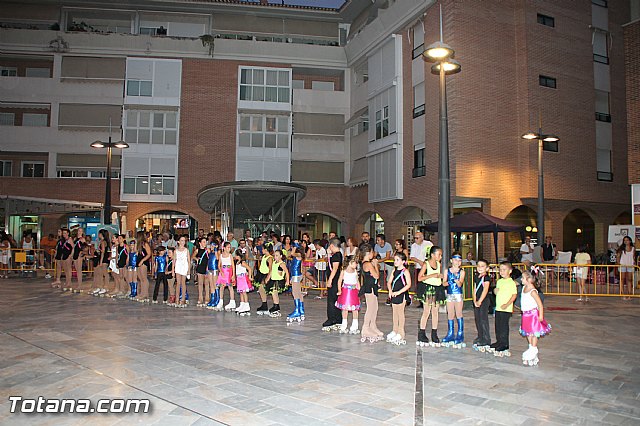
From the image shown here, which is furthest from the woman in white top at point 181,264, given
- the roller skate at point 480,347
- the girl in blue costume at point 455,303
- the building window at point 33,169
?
the building window at point 33,169

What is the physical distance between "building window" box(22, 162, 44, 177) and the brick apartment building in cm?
18

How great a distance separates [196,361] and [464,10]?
2157cm

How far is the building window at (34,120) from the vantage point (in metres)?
34.5

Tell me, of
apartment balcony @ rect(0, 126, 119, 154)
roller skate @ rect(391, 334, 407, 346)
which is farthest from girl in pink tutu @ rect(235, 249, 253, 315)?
apartment balcony @ rect(0, 126, 119, 154)

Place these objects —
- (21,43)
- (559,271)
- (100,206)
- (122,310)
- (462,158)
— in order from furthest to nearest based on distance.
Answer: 1. (21,43)
2. (100,206)
3. (462,158)
4. (559,271)
5. (122,310)

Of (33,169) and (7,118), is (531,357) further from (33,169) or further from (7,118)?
(7,118)

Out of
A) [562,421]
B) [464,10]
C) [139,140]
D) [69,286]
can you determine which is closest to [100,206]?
[139,140]

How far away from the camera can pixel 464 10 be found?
77.9 ft

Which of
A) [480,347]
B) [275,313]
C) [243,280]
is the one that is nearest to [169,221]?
[243,280]

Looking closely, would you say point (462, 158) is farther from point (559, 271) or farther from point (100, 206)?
point (100, 206)

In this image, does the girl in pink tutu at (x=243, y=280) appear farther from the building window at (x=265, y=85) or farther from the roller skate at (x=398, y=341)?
the building window at (x=265, y=85)

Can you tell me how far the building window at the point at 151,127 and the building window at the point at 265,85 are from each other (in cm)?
483

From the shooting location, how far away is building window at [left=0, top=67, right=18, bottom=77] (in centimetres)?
3446

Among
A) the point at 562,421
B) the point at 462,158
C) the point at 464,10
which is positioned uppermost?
the point at 464,10
